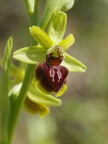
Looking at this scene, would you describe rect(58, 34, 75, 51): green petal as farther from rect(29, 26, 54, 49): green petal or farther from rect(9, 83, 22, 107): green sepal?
rect(9, 83, 22, 107): green sepal

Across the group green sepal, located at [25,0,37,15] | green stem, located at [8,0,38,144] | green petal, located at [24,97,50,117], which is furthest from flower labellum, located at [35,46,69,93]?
green petal, located at [24,97,50,117]

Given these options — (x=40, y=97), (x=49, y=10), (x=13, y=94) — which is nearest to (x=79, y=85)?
(x=40, y=97)

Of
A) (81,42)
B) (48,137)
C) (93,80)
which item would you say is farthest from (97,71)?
(48,137)

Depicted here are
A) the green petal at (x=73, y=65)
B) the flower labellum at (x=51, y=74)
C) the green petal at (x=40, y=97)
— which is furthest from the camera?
the green petal at (x=40, y=97)

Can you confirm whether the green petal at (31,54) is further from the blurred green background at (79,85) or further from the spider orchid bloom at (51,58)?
the blurred green background at (79,85)

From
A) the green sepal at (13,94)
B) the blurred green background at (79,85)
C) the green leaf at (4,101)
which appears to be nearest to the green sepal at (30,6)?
the green leaf at (4,101)

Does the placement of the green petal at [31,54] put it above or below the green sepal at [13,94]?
above

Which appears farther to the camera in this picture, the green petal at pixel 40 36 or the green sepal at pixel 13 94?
the green sepal at pixel 13 94

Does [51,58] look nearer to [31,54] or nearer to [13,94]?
[31,54]
